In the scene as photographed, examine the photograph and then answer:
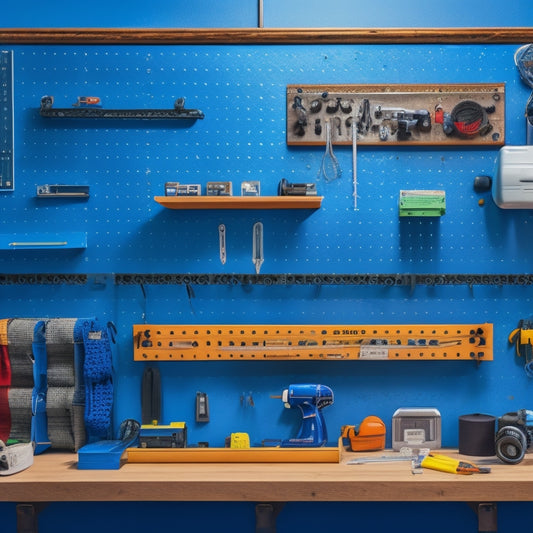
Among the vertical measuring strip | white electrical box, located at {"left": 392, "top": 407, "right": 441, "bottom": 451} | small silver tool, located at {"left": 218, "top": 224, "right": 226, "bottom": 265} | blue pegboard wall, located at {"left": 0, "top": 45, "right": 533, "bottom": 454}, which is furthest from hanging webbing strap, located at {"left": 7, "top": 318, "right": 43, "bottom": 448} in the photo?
white electrical box, located at {"left": 392, "top": 407, "right": 441, "bottom": 451}

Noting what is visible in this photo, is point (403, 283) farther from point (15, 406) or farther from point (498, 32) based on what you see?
point (15, 406)

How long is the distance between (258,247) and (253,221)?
0.13 m

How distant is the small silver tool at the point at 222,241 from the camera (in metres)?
2.81

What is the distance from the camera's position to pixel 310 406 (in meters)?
2.60

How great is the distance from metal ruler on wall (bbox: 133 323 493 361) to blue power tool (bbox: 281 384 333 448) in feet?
0.56

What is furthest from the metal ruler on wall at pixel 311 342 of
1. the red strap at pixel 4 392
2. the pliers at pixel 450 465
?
the red strap at pixel 4 392

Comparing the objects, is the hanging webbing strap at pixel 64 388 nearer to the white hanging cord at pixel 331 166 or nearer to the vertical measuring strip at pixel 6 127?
the vertical measuring strip at pixel 6 127

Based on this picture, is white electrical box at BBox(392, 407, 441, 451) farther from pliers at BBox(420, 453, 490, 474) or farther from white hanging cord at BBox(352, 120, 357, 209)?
white hanging cord at BBox(352, 120, 357, 209)

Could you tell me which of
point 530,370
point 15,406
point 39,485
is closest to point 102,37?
point 15,406

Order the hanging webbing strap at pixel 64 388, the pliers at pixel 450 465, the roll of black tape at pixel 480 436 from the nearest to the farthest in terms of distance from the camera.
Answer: the pliers at pixel 450 465, the roll of black tape at pixel 480 436, the hanging webbing strap at pixel 64 388

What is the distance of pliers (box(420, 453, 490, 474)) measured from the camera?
2.31m
